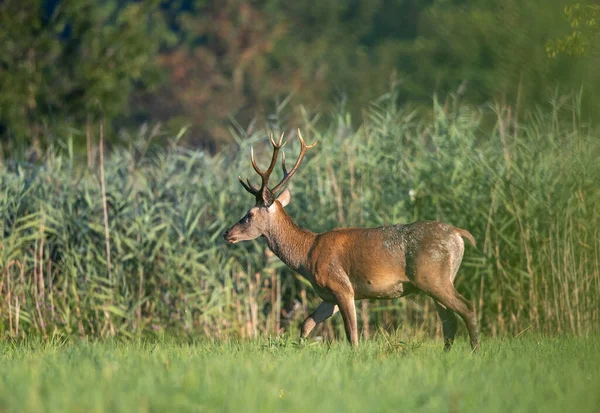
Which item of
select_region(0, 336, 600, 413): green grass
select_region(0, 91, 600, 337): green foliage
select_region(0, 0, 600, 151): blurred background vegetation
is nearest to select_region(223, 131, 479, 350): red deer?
select_region(0, 336, 600, 413): green grass

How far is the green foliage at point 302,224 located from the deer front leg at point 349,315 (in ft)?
6.13

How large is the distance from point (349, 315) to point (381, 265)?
1.50 ft

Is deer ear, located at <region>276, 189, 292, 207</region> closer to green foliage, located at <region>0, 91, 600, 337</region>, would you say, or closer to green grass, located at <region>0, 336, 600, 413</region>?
green foliage, located at <region>0, 91, 600, 337</region>

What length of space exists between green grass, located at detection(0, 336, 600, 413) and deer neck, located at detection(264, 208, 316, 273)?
3.92 ft

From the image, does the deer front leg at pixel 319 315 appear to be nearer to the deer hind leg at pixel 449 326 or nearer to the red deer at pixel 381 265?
the red deer at pixel 381 265

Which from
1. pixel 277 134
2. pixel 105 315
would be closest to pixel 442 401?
pixel 105 315

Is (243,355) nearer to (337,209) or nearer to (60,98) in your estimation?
(337,209)

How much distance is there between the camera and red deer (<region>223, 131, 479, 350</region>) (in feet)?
28.0

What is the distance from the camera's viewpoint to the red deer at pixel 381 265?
854 centimetres

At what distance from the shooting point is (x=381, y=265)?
28.6ft

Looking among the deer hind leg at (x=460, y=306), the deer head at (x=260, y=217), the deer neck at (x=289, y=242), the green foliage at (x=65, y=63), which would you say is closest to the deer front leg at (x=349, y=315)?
the deer neck at (x=289, y=242)

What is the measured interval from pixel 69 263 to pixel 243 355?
3.62m

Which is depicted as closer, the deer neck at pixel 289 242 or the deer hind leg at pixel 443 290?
the deer hind leg at pixel 443 290

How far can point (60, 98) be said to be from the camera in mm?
21812
